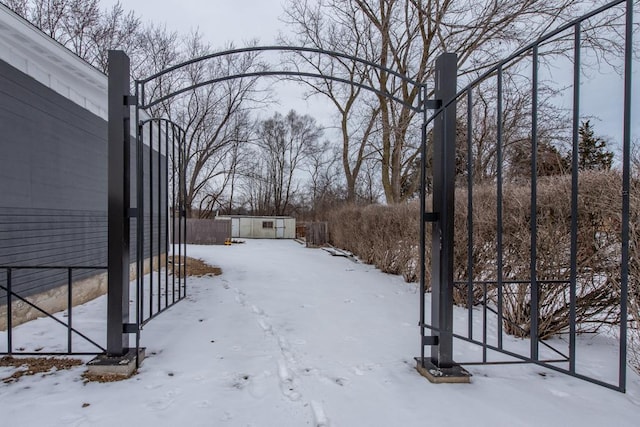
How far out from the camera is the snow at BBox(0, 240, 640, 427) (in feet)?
6.98

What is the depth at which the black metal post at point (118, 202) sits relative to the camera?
2660 mm

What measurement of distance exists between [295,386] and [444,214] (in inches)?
63.8

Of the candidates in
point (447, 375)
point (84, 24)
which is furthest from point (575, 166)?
point (84, 24)

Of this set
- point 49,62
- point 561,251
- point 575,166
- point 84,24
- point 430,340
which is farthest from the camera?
point 84,24

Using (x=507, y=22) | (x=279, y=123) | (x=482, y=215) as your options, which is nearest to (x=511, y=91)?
(x=507, y=22)

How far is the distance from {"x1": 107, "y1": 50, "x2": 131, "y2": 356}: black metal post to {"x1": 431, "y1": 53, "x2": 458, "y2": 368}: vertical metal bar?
231 cm

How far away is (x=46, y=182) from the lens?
448 centimetres

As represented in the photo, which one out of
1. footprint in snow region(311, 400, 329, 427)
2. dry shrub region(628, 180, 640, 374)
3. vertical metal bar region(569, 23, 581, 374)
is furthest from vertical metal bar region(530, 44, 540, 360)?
footprint in snow region(311, 400, 329, 427)

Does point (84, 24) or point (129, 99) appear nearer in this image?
point (129, 99)

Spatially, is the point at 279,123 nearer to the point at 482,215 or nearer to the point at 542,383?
the point at 482,215

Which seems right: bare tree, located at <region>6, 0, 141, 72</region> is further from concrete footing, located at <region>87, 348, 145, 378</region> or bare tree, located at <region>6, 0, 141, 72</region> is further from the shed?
concrete footing, located at <region>87, 348, 145, 378</region>

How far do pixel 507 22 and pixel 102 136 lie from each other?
35.9 feet

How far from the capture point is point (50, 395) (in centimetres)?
232

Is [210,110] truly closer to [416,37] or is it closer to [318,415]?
[416,37]
